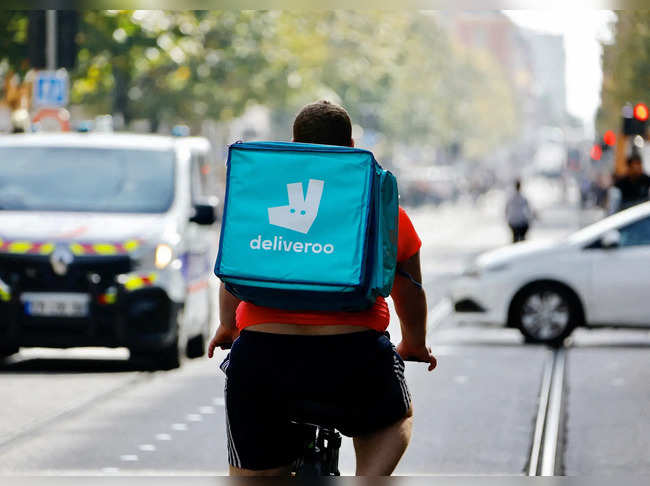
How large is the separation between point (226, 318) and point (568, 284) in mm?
12053

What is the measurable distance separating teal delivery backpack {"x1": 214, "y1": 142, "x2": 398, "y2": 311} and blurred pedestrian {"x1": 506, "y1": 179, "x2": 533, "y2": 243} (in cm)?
2429

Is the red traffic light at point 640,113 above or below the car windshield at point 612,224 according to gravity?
above

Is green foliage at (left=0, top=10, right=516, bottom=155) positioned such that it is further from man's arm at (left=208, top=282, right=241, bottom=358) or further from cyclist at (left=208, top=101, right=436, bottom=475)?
cyclist at (left=208, top=101, right=436, bottom=475)

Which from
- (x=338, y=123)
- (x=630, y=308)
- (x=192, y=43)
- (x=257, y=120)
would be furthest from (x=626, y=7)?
(x=257, y=120)

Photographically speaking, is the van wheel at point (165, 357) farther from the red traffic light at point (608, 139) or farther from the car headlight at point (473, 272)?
the red traffic light at point (608, 139)

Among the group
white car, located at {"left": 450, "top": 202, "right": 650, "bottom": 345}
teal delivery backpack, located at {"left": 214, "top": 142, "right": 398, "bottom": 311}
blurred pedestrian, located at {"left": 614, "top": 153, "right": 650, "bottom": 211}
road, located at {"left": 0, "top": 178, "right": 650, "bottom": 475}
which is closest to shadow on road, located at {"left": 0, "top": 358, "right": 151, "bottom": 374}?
→ road, located at {"left": 0, "top": 178, "right": 650, "bottom": 475}

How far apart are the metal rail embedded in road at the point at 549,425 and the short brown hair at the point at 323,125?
453cm

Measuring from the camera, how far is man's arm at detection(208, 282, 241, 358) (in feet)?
15.3

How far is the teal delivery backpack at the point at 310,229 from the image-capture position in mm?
4219

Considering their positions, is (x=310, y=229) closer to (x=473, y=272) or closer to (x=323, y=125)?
(x=323, y=125)

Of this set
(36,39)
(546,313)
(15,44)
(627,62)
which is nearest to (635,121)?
(15,44)

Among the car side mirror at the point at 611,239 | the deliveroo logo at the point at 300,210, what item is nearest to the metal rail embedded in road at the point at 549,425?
the car side mirror at the point at 611,239

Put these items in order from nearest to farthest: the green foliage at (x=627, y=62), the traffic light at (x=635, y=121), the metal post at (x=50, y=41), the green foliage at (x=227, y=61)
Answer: the metal post at (x=50, y=41), the traffic light at (x=635, y=121), the green foliage at (x=227, y=61), the green foliage at (x=627, y=62)

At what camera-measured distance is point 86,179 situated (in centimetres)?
1341
